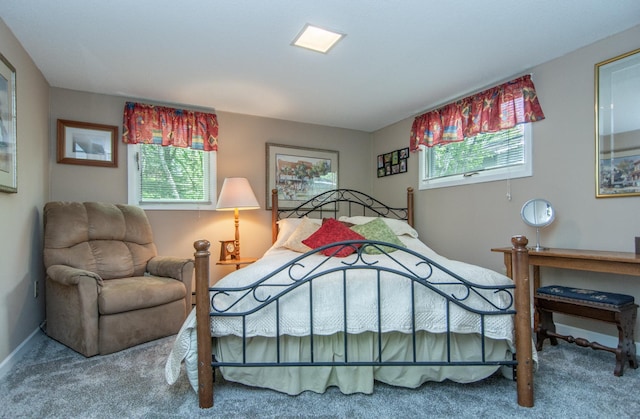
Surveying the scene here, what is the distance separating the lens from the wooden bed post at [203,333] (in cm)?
172

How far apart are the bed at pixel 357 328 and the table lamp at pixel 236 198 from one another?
1.76 m

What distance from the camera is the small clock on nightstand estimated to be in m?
3.74

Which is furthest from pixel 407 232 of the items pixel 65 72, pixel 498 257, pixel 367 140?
pixel 65 72

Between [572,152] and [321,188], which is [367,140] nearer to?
[321,188]

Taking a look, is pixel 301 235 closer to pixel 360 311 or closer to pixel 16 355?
pixel 360 311

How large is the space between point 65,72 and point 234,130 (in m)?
1.62

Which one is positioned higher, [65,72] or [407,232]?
[65,72]

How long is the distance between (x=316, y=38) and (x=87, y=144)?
249 centimetres

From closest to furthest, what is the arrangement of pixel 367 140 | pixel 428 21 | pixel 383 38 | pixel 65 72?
pixel 428 21, pixel 383 38, pixel 65 72, pixel 367 140

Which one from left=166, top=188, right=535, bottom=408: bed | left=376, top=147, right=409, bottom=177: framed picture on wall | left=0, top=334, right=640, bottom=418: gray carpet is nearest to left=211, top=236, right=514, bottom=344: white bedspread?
left=166, top=188, right=535, bottom=408: bed

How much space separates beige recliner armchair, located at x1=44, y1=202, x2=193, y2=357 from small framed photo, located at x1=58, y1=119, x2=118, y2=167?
0.53 meters

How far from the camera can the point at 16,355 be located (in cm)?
233

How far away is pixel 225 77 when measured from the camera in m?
3.08

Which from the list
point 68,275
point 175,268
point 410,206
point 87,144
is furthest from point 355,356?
point 87,144
